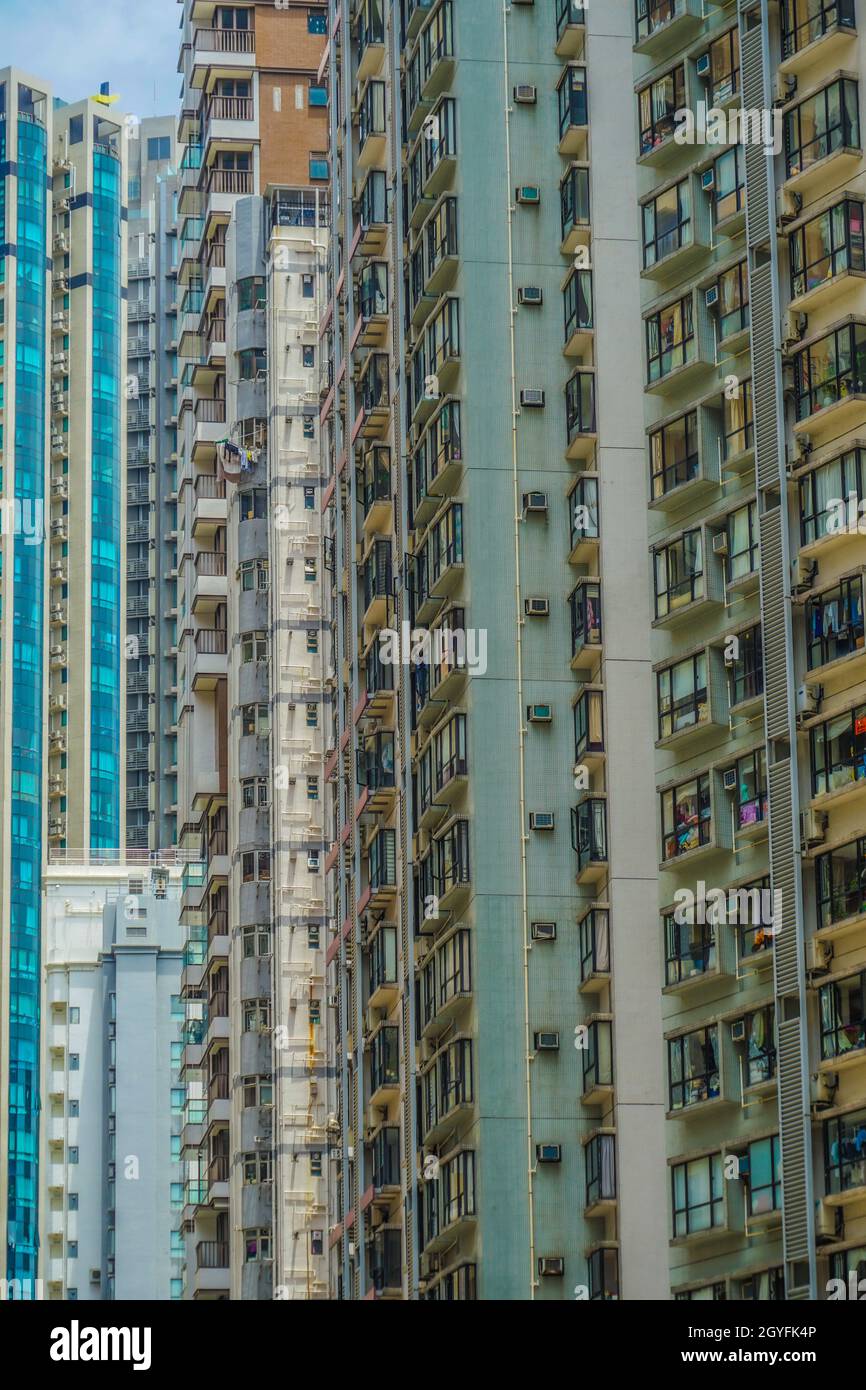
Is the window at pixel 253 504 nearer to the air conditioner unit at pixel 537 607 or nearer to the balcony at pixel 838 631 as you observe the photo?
the air conditioner unit at pixel 537 607

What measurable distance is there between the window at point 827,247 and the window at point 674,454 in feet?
16.9

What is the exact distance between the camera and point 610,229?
71.7 m

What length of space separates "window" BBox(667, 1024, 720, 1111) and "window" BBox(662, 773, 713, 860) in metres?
4.07

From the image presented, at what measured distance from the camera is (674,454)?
65500mm

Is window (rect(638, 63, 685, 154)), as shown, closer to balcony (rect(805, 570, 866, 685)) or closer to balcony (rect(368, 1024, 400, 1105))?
balcony (rect(805, 570, 866, 685))

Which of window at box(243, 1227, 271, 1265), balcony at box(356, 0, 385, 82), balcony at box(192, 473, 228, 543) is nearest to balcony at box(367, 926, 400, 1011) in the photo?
window at box(243, 1227, 271, 1265)

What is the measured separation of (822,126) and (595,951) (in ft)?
63.9

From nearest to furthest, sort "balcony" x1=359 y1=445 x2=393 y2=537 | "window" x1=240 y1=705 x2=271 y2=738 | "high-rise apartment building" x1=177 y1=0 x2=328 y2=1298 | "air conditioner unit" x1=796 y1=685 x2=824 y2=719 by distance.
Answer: "air conditioner unit" x1=796 y1=685 x2=824 y2=719
"balcony" x1=359 y1=445 x2=393 y2=537
"high-rise apartment building" x1=177 y1=0 x2=328 y2=1298
"window" x1=240 y1=705 x2=271 y2=738

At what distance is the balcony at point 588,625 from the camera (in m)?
68.9

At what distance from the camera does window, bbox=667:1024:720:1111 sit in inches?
2372

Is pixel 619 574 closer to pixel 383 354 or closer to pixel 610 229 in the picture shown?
pixel 610 229

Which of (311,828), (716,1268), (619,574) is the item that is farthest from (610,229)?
(311,828)

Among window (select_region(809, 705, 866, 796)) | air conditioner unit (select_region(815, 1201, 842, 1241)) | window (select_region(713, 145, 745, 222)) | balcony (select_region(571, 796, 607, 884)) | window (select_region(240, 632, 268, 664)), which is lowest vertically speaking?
air conditioner unit (select_region(815, 1201, 842, 1241))
